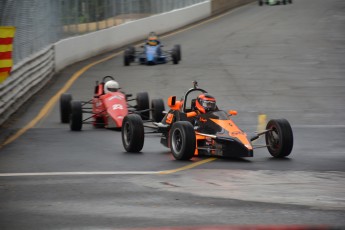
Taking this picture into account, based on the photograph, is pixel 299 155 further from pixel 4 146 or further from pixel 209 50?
pixel 209 50

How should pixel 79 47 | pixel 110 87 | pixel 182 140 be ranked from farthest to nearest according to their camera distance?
pixel 79 47 < pixel 110 87 < pixel 182 140

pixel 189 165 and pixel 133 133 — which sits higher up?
pixel 133 133

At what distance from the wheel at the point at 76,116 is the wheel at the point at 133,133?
128 inches

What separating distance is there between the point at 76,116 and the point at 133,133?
385cm

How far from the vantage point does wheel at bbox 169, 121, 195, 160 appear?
579 inches

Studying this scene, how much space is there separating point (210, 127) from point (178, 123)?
0.74 m

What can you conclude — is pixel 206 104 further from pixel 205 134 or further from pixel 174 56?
pixel 174 56

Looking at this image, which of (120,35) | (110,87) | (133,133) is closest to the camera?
(133,133)

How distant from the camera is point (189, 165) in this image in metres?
14.6

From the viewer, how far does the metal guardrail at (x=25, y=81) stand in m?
21.7

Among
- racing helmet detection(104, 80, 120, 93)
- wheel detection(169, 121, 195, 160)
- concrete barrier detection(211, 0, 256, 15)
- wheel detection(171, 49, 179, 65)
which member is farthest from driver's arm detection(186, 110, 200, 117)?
concrete barrier detection(211, 0, 256, 15)

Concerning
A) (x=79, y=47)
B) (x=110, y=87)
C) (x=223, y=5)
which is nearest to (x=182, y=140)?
(x=110, y=87)

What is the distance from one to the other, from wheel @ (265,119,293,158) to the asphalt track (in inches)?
8.3

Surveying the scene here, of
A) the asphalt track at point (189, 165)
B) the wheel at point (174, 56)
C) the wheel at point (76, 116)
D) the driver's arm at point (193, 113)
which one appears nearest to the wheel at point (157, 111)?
the asphalt track at point (189, 165)
